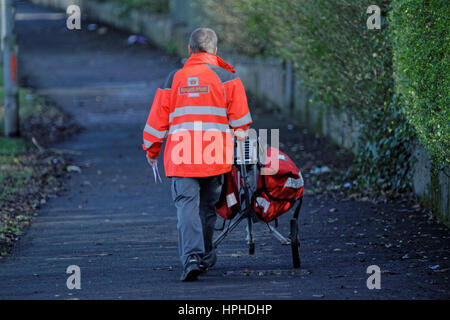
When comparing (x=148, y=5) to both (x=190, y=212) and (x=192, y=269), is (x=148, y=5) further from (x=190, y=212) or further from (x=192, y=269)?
(x=192, y=269)

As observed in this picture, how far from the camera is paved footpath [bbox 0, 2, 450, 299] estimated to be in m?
6.47

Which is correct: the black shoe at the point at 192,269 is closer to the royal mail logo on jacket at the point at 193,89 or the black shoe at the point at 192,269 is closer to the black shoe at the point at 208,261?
the black shoe at the point at 208,261

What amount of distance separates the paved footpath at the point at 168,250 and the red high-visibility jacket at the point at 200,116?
92 centimetres

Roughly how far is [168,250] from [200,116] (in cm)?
192

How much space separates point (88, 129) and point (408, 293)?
12.2 metres

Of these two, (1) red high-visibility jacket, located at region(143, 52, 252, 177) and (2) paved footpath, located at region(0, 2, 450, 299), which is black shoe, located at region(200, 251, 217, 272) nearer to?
(2) paved footpath, located at region(0, 2, 450, 299)

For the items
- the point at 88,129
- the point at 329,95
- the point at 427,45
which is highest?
the point at 427,45

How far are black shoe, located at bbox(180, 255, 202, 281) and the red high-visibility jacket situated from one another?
0.65 m

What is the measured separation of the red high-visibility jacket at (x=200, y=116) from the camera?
679 cm

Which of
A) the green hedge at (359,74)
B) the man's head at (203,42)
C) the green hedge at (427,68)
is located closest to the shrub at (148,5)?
the green hedge at (359,74)
